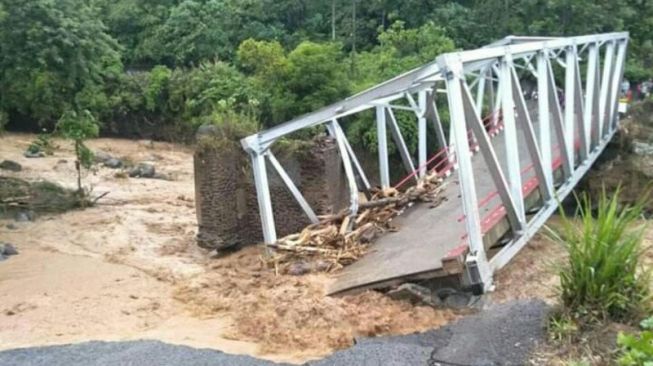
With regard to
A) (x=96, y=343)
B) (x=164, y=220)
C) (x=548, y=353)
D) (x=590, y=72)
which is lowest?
(x=164, y=220)

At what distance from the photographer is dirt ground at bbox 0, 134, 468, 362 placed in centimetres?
683

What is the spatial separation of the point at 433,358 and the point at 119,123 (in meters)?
27.0

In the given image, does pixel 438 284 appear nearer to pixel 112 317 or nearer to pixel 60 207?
pixel 112 317

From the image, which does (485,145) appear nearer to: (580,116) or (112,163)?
(580,116)

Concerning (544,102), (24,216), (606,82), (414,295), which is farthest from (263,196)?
(24,216)

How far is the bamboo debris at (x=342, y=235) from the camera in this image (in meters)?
9.19

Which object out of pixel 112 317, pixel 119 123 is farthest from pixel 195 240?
pixel 119 123

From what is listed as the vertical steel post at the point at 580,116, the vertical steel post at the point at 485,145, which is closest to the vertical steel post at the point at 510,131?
the vertical steel post at the point at 485,145

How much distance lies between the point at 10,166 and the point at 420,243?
15850mm

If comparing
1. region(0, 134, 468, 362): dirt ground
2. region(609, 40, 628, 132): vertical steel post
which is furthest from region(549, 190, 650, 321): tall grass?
region(609, 40, 628, 132): vertical steel post

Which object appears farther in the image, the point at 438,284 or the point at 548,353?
the point at 438,284

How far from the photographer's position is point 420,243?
8789 mm

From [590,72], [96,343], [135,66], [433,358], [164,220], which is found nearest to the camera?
[433,358]

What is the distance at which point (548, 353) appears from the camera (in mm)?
5023
